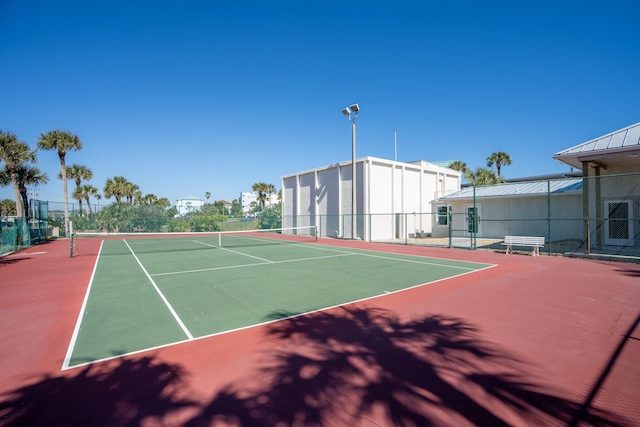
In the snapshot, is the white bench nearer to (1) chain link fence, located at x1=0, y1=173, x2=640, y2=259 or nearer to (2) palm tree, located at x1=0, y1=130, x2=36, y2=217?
(1) chain link fence, located at x1=0, y1=173, x2=640, y2=259

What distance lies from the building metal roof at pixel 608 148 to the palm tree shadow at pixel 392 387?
1324cm

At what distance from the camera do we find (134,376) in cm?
414

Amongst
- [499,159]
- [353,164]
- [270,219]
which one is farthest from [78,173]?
[499,159]

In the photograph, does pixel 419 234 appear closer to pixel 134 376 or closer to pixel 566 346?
pixel 566 346

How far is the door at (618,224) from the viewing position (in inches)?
615

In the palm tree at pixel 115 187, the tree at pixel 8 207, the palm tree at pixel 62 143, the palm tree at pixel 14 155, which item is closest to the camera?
the palm tree at pixel 14 155

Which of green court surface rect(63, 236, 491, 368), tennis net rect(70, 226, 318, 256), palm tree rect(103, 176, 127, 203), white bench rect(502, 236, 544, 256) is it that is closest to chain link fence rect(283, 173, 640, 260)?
white bench rect(502, 236, 544, 256)

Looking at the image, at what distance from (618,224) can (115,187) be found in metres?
61.3

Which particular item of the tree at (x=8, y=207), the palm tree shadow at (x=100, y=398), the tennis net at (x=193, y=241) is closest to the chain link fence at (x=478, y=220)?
the tennis net at (x=193, y=241)

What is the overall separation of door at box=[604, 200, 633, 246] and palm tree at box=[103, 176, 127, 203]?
60249 millimetres

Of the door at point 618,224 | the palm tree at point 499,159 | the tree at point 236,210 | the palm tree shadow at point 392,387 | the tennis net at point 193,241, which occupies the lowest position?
the tennis net at point 193,241

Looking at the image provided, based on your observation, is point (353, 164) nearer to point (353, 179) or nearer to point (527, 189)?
point (353, 179)

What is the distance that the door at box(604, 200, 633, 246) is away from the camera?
15.6 meters

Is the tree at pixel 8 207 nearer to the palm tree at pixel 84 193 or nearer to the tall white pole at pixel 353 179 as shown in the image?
the palm tree at pixel 84 193
